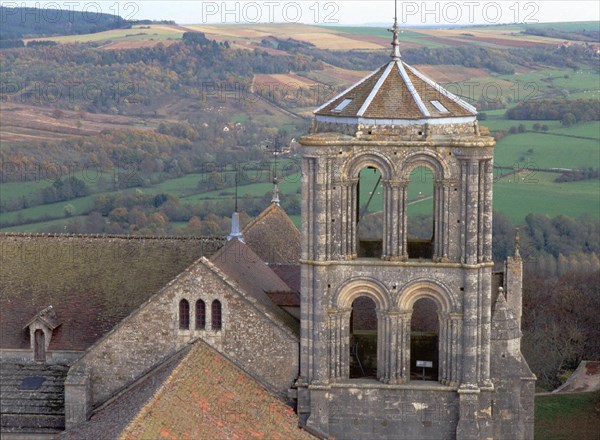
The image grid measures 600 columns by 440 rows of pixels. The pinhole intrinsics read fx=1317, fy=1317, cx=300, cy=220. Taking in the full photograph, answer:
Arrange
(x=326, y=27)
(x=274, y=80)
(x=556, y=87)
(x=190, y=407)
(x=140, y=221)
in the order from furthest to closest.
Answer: (x=326, y=27), (x=556, y=87), (x=274, y=80), (x=140, y=221), (x=190, y=407)

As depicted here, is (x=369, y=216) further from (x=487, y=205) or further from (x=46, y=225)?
(x=487, y=205)

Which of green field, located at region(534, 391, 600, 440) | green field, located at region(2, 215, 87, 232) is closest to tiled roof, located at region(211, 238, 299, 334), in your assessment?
green field, located at region(534, 391, 600, 440)

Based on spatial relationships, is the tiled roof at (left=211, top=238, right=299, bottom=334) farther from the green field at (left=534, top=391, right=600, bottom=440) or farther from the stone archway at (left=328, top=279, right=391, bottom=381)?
the green field at (left=534, top=391, right=600, bottom=440)

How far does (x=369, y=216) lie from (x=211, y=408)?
137 feet

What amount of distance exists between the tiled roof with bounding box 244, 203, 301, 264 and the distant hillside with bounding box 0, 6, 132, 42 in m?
67.9

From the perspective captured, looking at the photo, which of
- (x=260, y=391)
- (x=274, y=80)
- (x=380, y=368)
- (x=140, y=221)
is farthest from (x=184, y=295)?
(x=274, y=80)

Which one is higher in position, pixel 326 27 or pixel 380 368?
pixel 326 27

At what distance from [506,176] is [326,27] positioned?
47781 millimetres

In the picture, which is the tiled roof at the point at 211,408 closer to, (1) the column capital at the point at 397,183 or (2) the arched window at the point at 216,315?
(2) the arched window at the point at 216,315

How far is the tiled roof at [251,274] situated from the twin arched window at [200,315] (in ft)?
3.14

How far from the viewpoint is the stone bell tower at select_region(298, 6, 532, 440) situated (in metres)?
35.0

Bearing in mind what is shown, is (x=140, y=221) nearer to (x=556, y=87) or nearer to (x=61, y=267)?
(x=61, y=267)

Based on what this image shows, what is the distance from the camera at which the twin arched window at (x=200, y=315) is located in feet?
119

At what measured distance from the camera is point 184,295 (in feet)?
118
